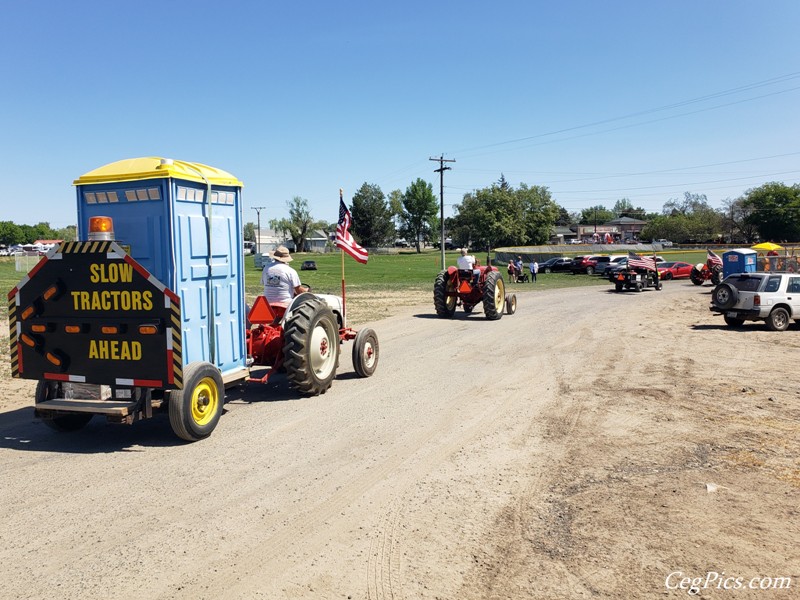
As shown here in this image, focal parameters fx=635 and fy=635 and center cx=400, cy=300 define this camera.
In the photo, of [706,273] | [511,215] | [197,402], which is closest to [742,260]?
[706,273]

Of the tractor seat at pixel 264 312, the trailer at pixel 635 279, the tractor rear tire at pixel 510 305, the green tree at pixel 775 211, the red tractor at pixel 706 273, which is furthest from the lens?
the green tree at pixel 775 211

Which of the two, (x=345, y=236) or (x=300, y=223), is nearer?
(x=345, y=236)

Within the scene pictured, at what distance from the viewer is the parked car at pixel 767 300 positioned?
16766 mm

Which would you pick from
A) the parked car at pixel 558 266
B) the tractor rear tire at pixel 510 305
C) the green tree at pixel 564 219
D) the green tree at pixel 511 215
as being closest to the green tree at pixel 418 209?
the green tree at pixel 511 215

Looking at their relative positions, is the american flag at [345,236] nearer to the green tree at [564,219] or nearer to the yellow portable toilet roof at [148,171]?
the yellow portable toilet roof at [148,171]

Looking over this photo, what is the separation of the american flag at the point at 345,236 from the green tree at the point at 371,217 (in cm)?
10960

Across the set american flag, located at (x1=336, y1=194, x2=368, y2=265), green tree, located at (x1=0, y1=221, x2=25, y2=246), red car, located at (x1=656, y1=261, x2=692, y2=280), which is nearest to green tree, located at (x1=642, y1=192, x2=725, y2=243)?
red car, located at (x1=656, y1=261, x2=692, y2=280)

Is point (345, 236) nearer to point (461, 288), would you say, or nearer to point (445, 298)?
point (445, 298)

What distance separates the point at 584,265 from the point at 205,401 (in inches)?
1716

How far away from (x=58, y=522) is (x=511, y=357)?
9257 mm

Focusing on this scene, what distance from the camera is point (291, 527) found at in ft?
15.9

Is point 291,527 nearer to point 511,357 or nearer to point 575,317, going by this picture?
point 511,357

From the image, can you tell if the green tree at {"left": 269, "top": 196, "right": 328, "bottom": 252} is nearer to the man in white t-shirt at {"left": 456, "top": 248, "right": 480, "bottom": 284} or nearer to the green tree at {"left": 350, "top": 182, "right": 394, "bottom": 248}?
the green tree at {"left": 350, "top": 182, "right": 394, "bottom": 248}

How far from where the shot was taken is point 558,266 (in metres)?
50.1
